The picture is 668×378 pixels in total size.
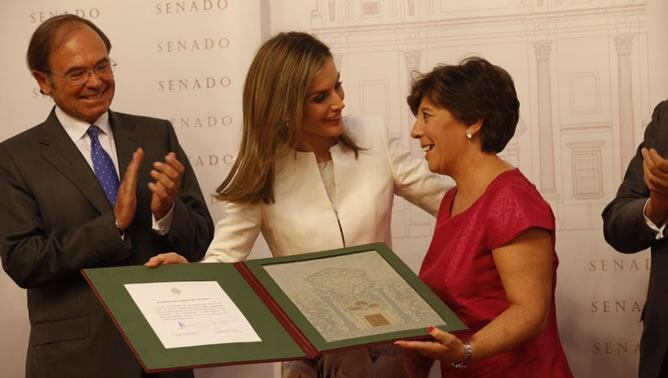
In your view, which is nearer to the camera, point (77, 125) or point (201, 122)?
point (77, 125)

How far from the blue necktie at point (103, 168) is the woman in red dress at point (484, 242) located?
1.15 m

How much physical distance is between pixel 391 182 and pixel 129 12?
65.7 inches

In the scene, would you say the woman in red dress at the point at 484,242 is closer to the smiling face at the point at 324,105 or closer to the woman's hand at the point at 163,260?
the smiling face at the point at 324,105

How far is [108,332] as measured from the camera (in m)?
3.50

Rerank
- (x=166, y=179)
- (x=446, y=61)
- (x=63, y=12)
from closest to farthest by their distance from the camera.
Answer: (x=166, y=179), (x=446, y=61), (x=63, y=12)

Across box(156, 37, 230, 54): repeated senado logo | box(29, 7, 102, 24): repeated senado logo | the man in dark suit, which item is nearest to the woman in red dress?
the man in dark suit

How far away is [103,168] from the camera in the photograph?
11.7ft

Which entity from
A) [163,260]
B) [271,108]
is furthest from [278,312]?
[271,108]

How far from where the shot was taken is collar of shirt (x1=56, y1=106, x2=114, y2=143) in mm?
3621

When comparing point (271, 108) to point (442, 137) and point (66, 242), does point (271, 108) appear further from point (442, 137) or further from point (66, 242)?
point (66, 242)

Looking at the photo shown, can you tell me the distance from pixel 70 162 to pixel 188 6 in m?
1.00

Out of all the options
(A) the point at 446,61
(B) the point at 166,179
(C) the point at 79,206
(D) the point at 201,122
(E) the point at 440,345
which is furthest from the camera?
(D) the point at 201,122

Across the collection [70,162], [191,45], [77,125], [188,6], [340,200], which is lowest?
[340,200]

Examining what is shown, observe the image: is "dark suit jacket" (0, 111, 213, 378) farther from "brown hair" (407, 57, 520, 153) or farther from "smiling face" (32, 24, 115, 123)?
"brown hair" (407, 57, 520, 153)
